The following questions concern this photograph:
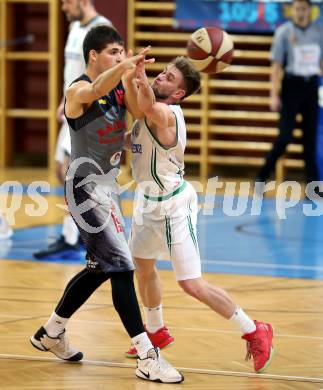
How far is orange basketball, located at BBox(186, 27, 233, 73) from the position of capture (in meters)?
5.57

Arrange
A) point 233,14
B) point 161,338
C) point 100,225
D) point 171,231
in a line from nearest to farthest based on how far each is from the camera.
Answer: point 100,225 < point 171,231 < point 161,338 < point 233,14

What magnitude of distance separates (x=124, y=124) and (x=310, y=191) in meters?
7.02

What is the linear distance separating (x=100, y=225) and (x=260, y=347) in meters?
0.96

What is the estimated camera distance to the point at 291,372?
16.3 feet

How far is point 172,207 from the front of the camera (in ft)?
16.6

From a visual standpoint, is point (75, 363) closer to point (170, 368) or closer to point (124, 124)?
point (170, 368)

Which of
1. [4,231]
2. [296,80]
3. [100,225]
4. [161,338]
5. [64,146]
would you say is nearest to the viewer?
[100,225]

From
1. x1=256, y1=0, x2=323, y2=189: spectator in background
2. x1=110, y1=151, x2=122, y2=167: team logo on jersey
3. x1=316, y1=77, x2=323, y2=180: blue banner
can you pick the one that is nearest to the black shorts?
x1=110, y1=151, x2=122, y2=167: team logo on jersey

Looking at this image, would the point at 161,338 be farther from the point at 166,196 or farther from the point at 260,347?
the point at 166,196

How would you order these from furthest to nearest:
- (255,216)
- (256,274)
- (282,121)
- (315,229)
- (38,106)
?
(38,106) → (282,121) → (255,216) → (315,229) → (256,274)

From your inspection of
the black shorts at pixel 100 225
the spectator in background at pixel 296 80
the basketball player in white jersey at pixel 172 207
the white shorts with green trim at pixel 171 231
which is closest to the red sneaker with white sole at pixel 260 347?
the basketball player in white jersey at pixel 172 207

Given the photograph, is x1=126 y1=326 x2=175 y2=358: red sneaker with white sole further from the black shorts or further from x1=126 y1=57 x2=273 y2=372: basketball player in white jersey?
the black shorts

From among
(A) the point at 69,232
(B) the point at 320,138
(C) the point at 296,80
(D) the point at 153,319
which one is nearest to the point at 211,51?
(D) the point at 153,319

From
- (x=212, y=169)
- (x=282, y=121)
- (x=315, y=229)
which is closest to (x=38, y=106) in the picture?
(x=212, y=169)
